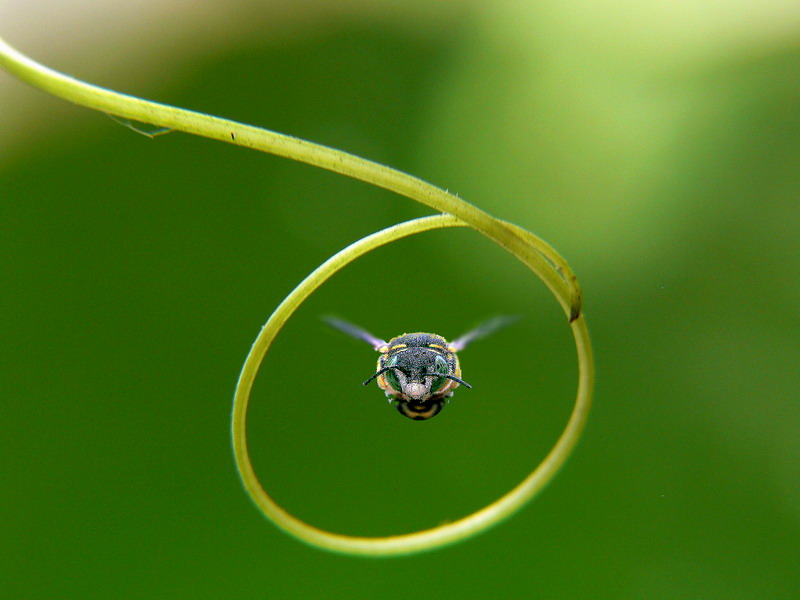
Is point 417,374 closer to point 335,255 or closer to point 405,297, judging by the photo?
point 335,255

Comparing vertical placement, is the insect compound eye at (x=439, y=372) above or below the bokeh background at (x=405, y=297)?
below

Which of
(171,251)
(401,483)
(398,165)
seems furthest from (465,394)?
(171,251)

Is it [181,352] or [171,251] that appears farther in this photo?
[171,251]

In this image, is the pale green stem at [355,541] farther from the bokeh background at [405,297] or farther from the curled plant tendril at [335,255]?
the bokeh background at [405,297]

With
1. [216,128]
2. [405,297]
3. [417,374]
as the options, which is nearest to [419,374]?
[417,374]

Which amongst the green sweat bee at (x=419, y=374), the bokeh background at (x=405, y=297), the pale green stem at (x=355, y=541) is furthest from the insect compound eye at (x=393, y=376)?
the bokeh background at (x=405, y=297)

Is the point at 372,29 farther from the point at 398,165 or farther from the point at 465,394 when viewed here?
the point at 465,394
